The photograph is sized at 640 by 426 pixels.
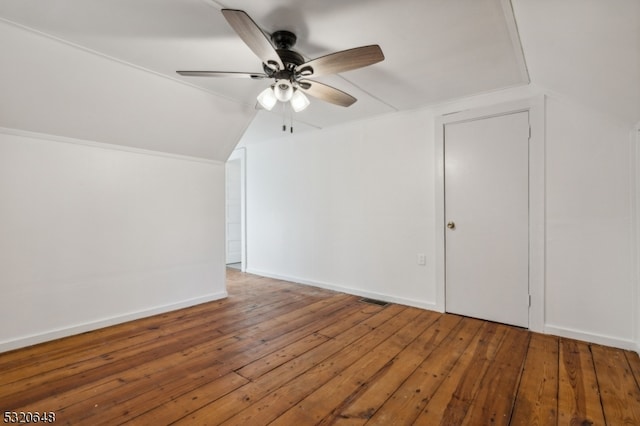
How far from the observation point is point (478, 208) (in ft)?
9.81

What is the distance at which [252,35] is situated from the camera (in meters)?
1.54

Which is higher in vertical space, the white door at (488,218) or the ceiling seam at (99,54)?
the ceiling seam at (99,54)

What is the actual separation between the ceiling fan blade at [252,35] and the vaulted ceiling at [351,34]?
8.9 inches

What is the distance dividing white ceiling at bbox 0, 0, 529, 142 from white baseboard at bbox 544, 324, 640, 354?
87.4 inches

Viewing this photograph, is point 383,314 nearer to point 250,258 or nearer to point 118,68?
point 250,258

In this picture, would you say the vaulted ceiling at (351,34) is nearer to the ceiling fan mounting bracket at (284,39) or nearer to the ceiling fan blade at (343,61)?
the ceiling fan mounting bracket at (284,39)

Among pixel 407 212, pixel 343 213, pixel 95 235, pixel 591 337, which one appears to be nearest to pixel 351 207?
pixel 343 213

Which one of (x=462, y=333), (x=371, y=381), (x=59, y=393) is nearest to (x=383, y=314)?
(x=462, y=333)

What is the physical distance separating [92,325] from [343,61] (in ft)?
10.4

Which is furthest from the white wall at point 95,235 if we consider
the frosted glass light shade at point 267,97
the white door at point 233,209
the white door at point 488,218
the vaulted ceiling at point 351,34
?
the white door at point 488,218

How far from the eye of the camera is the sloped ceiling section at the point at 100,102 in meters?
2.04

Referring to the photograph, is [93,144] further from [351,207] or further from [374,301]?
[374,301]

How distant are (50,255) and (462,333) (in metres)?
3.70

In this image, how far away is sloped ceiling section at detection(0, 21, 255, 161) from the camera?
2039 millimetres
